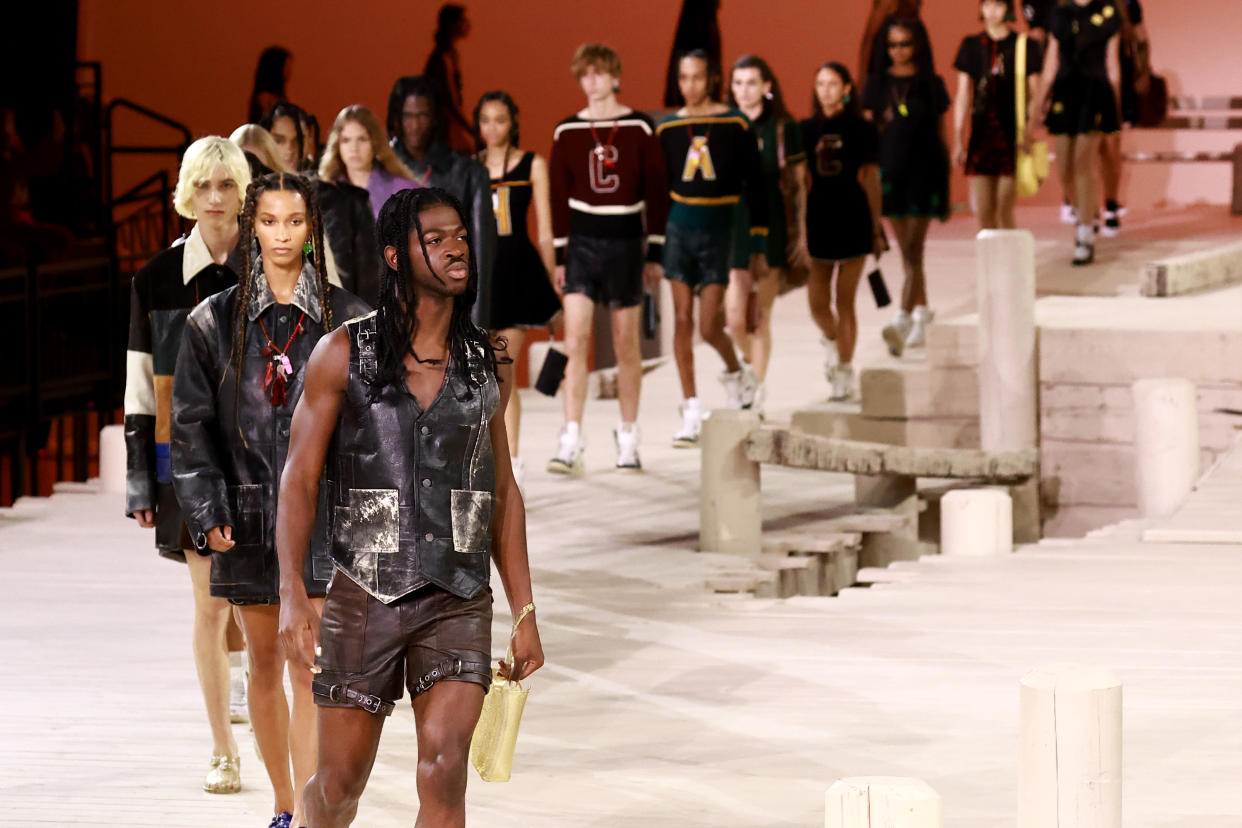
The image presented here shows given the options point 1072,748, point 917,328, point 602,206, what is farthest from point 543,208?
point 1072,748

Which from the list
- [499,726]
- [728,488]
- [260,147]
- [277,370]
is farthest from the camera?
[728,488]

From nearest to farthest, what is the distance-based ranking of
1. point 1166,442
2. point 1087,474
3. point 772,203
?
point 1166,442, point 1087,474, point 772,203

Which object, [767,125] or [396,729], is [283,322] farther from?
[767,125]

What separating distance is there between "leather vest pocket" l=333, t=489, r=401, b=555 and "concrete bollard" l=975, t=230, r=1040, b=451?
6419mm

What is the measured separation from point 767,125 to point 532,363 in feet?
11.8

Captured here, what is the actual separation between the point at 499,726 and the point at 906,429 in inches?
281

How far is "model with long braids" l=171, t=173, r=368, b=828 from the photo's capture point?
461cm

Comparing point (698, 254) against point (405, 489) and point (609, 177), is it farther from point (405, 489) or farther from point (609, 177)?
point (405, 489)

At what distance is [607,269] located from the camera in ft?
31.4

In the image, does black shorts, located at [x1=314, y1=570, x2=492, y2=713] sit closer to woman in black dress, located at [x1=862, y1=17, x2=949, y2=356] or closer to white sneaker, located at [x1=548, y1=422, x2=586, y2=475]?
white sneaker, located at [x1=548, y1=422, x2=586, y2=475]

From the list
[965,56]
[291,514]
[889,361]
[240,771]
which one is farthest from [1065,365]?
[291,514]

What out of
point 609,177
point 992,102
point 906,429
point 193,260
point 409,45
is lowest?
point 906,429

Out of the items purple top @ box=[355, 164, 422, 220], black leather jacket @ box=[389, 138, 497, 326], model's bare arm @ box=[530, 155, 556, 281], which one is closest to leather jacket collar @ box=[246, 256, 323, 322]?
purple top @ box=[355, 164, 422, 220]

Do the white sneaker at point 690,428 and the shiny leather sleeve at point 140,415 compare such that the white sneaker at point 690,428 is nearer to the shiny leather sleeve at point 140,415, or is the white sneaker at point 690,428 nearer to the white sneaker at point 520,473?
the white sneaker at point 520,473
